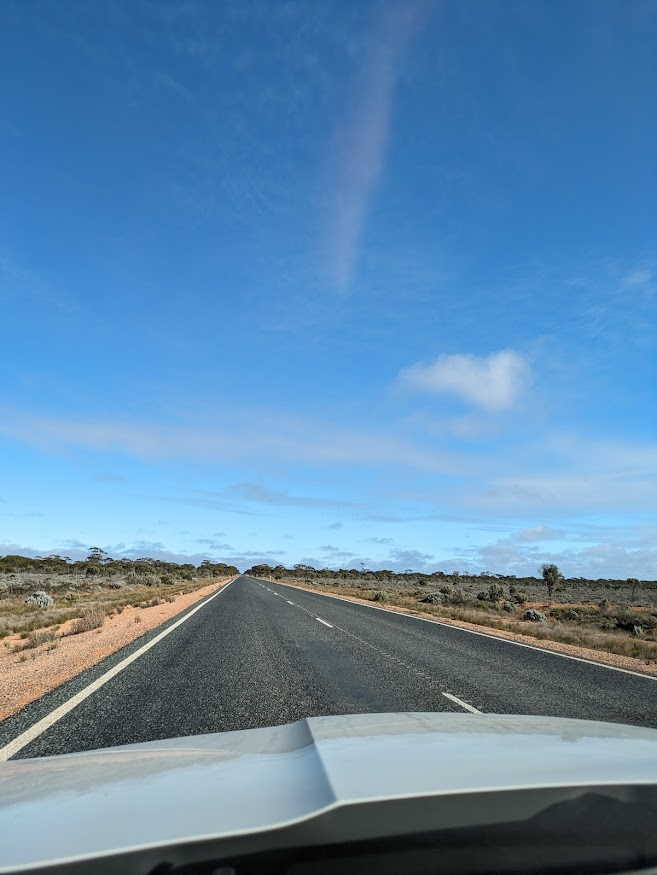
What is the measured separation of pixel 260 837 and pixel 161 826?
0.34 meters

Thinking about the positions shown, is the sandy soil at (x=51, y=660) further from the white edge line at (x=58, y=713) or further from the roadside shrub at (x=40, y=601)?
the roadside shrub at (x=40, y=601)

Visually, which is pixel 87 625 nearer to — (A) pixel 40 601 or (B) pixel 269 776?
(A) pixel 40 601

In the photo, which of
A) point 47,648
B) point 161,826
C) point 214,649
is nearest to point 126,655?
point 214,649

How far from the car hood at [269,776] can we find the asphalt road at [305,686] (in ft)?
8.03

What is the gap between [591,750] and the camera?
2830 mm

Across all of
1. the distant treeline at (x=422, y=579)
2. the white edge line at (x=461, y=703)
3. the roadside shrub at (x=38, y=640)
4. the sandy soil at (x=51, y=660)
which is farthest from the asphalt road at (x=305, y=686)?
the distant treeline at (x=422, y=579)

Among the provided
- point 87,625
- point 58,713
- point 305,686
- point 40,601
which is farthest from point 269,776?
point 40,601

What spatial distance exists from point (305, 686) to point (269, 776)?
18.3ft

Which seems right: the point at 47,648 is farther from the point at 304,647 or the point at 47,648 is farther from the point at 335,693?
the point at 335,693

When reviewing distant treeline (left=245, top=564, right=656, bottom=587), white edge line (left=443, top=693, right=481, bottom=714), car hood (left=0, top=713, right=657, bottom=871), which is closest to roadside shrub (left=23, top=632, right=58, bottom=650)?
white edge line (left=443, top=693, right=481, bottom=714)

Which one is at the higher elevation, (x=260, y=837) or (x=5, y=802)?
(x=260, y=837)

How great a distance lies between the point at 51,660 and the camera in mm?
9953

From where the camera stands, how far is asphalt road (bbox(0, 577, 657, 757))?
5598 mm

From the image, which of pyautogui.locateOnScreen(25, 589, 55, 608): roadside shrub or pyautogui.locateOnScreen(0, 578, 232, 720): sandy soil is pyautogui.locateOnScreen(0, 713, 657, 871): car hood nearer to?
pyautogui.locateOnScreen(0, 578, 232, 720): sandy soil
